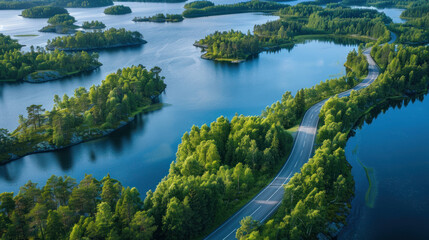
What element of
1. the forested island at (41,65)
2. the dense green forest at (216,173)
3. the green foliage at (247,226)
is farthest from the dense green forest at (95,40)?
the green foliage at (247,226)

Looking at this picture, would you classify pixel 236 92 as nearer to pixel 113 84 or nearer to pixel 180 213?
pixel 113 84

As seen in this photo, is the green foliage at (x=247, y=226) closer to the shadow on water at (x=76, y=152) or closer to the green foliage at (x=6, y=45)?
the shadow on water at (x=76, y=152)

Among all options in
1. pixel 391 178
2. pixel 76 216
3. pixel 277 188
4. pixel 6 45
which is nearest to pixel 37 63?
pixel 6 45

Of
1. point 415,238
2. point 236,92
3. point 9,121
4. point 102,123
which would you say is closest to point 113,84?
point 102,123

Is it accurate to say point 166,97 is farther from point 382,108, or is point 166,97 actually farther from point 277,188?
point 382,108

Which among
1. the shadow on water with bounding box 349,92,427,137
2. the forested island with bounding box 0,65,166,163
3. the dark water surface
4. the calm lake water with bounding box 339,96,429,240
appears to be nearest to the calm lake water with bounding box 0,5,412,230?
the dark water surface

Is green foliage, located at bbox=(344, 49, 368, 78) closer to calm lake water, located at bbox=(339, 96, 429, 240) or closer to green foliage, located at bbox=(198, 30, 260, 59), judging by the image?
calm lake water, located at bbox=(339, 96, 429, 240)

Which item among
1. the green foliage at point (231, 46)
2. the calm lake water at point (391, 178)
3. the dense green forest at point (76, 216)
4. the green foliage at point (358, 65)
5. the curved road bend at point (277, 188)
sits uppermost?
the green foliage at point (231, 46)
